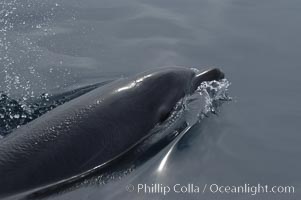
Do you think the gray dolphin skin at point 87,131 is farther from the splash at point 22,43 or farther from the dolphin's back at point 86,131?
the splash at point 22,43

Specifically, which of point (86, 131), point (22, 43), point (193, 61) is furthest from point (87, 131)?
point (22, 43)

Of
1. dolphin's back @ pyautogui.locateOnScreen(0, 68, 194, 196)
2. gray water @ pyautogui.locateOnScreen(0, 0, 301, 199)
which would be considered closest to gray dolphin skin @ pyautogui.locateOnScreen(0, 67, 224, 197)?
dolphin's back @ pyautogui.locateOnScreen(0, 68, 194, 196)

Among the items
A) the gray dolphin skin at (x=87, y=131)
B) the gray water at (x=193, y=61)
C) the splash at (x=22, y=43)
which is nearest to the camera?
the gray dolphin skin at (x=87, y=131)

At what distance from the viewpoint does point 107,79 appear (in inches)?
510

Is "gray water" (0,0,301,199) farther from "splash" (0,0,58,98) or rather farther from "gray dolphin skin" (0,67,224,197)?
"gray dolphin skin" (0,67,224,197)

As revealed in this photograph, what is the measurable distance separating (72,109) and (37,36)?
500 centimetres

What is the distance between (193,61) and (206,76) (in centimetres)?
187

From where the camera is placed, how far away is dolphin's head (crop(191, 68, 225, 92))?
39.1ft

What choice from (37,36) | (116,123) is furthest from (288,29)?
(116,123)

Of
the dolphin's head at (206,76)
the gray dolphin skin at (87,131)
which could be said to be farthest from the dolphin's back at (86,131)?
the dolphin's head at (206,76)

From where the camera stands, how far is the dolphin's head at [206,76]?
11.9 meters

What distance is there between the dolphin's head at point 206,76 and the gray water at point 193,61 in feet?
1.67

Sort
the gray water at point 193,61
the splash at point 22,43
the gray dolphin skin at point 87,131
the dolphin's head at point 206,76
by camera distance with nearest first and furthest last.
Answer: the gray dolphin skin at point 87,131 → the gray water at point 193,61 → the dolphin's head at point 206,76 → the splash at point 22,43

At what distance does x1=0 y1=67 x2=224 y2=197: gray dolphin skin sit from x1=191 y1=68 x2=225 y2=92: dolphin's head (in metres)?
0.47
